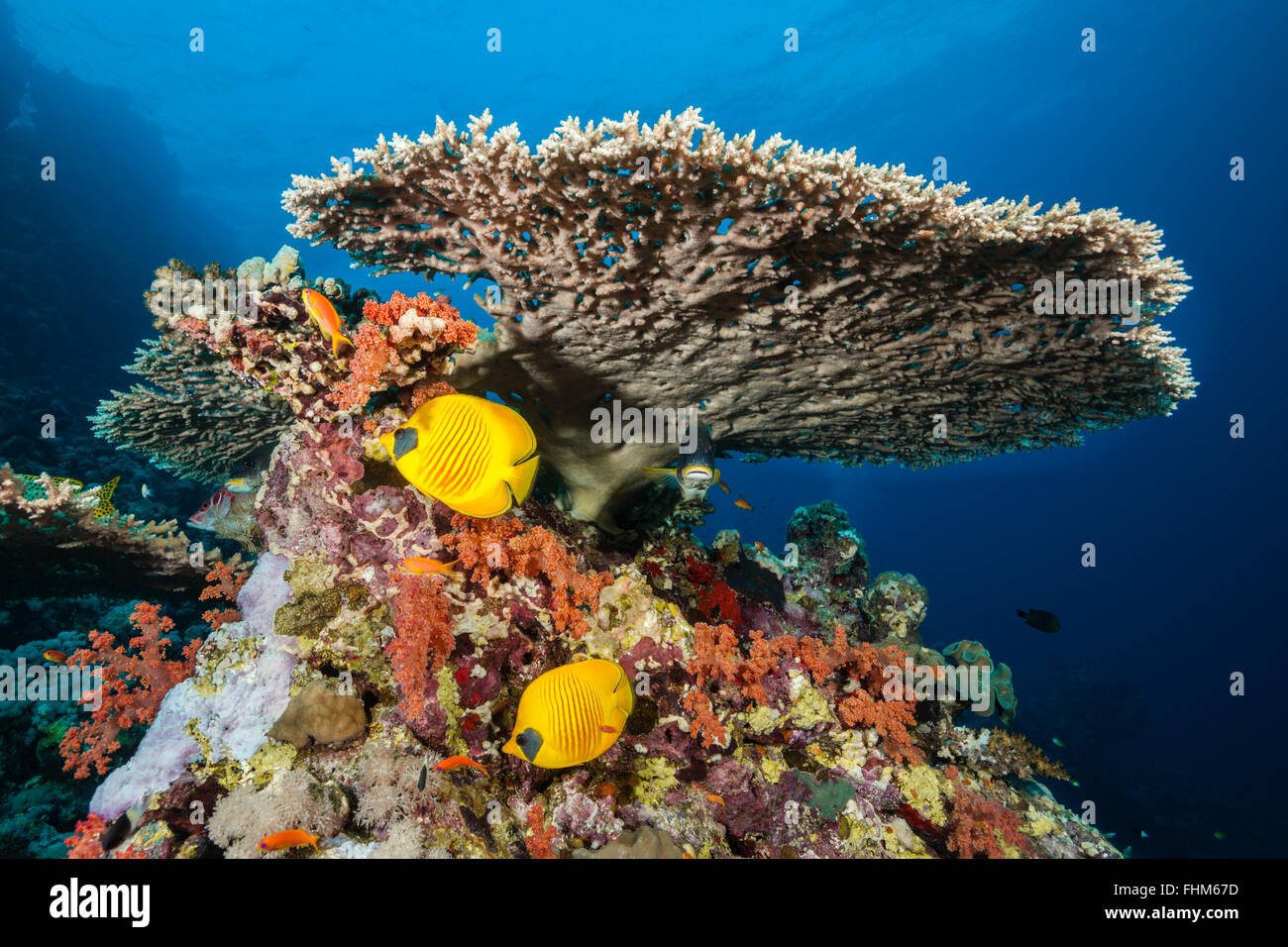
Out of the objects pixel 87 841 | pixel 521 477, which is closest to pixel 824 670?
pixel 521 477

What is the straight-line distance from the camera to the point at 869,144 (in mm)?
50875

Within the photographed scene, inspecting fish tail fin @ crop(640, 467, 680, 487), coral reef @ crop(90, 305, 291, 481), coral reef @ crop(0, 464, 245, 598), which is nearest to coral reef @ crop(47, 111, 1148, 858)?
coral reef @ crop(90, 305, 291, 481)

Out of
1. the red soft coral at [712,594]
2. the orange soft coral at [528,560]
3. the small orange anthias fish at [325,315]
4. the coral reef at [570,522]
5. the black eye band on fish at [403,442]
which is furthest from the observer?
the red soft coral at [712,594]

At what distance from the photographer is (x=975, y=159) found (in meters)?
51.8

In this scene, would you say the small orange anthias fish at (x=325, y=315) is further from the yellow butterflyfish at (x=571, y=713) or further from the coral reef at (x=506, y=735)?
the yellow butterflyfish at (x=571, y=713)

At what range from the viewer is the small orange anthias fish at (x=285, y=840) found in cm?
210

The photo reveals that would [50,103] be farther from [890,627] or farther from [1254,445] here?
[1254,445]

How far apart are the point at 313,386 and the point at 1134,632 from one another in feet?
281

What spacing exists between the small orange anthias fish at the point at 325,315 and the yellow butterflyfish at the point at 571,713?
2.40 m

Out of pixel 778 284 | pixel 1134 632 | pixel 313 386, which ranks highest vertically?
pixel 778 284

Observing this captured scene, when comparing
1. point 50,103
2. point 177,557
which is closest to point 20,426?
point 177,557

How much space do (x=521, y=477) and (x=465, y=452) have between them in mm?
247

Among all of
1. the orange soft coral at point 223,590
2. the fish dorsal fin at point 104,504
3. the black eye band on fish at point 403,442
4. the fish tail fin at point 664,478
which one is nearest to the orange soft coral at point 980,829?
the fish tail fin at point 664,478

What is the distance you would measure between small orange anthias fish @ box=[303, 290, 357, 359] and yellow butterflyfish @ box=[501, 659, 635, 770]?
2.40 meters
